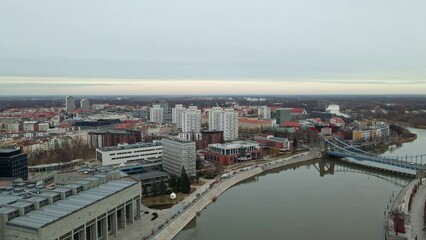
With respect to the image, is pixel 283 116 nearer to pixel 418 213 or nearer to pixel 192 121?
pixel 192 121

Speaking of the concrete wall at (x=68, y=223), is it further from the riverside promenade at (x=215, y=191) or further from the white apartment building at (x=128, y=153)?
the white apartment building at (x=128, y=153)

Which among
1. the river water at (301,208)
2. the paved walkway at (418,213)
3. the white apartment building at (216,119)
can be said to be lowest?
the river water at (301,208)

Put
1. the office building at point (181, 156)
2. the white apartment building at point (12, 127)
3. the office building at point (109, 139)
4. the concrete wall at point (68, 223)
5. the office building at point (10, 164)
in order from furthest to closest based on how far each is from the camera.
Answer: the white apartment building at point (12, 127) < the office building at point (109, 139) < the office building at point (181, 156) < the office building at point (10, 164) < the concrete wall at point (68, 223)

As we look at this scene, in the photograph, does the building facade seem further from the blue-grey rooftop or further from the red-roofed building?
the red-roofed building

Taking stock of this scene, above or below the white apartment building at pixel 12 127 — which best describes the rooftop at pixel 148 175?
below

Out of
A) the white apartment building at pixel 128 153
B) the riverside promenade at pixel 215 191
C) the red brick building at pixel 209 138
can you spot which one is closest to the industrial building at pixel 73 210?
the riverside promenade at pixel 215 191

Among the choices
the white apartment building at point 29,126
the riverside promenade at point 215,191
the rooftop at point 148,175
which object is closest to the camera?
the riverside promenade at point 215,191
